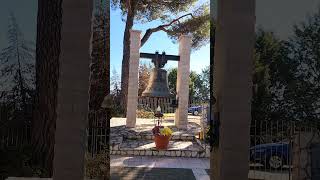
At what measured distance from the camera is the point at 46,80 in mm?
4309

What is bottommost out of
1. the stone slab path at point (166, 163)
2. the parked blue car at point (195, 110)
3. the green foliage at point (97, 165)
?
the stone slab path at point (166, 163)

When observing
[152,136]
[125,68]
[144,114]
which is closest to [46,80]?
[152,136]

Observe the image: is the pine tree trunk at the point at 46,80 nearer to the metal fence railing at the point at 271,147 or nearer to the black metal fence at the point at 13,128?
the black metal fence at the point at 13,128

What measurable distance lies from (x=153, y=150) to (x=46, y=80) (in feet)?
16.7

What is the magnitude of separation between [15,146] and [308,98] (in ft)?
11.3

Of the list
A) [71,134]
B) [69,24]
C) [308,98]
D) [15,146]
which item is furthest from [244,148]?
[15,146]

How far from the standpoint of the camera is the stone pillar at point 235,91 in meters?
2.53

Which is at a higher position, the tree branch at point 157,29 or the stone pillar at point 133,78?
the tree branch at point 157,29

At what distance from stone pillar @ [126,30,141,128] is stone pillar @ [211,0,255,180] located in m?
8.21

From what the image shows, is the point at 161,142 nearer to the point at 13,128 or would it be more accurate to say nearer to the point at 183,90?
the point at 183,90

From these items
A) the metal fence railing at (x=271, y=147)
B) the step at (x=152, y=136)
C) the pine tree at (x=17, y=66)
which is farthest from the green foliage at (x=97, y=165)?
the step at (x=152, y=136)

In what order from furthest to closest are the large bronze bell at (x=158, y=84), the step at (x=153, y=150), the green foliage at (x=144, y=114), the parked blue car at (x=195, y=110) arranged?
the parked blue car at (x=195, y=110) < the green foliage at (x=144, y=114) < the step at (x=153, y=150) < the large bronze bell at (x=158, y=84)

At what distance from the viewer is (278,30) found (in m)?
4.68

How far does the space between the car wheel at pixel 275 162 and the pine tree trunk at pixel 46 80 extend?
242 cm
